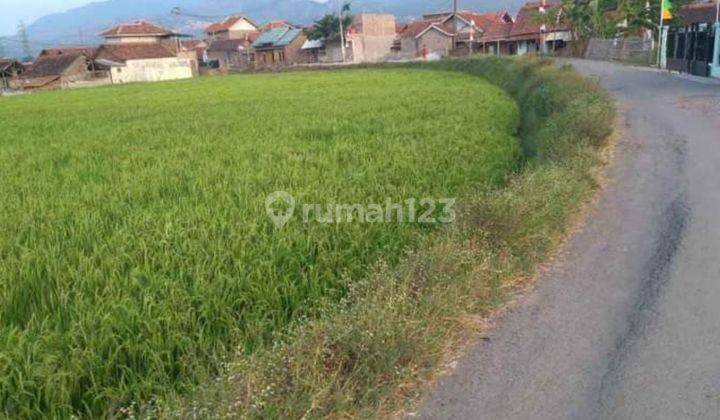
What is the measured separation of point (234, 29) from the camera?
77.6 meters

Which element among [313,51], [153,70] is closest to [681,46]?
[153,70]

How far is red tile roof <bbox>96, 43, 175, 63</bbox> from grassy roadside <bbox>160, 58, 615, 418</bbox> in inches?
1965

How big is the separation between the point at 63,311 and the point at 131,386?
3.64ft

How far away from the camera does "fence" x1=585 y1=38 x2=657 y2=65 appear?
30875 mm

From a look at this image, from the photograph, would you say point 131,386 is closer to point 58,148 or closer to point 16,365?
point 16,365

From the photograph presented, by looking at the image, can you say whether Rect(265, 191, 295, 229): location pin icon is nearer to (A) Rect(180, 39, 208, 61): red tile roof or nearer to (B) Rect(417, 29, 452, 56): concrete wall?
(B) Rect(417, 29, 452, 56): concrete wall

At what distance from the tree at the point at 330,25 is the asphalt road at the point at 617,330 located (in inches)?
2114

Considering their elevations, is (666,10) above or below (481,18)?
below

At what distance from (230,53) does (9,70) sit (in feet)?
84.2

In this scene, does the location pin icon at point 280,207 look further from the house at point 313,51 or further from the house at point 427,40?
the house at point 313,51

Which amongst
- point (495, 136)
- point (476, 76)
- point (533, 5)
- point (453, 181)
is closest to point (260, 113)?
point (495, 136)

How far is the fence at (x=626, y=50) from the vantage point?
101ft

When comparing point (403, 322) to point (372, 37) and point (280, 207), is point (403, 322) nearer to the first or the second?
point (280, 207)

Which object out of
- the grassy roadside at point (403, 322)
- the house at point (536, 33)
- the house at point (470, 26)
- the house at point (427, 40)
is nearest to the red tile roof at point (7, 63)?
the house at point (427, 40)
